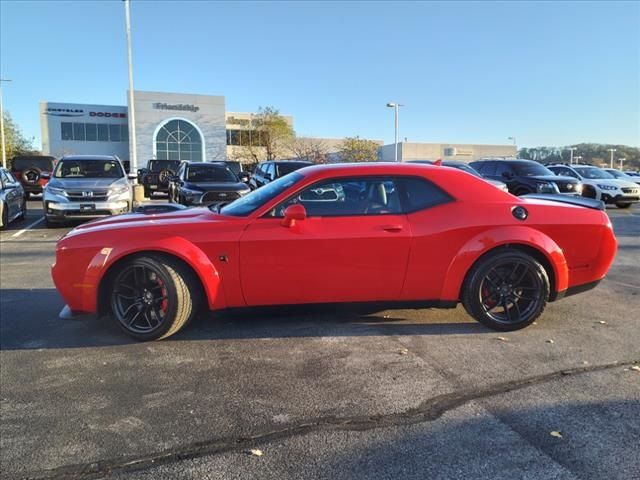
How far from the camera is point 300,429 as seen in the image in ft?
9.43

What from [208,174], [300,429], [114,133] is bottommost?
[300,429]

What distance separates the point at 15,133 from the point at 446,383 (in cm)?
5717

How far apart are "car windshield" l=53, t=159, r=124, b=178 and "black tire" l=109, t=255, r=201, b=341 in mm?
9196

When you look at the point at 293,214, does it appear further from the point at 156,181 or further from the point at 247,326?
the point at 156,181

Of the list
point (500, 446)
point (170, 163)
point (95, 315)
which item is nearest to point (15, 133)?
point (170, 163)

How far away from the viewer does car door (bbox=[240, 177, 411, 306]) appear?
13.8 ft

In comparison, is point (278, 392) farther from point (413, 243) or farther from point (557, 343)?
point (557, 343)

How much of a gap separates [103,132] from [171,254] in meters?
65.3

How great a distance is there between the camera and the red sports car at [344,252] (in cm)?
420

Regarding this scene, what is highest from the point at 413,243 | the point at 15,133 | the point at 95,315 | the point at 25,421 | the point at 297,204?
the point at 15,133

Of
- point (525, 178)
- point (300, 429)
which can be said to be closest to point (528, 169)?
point (525, 178)

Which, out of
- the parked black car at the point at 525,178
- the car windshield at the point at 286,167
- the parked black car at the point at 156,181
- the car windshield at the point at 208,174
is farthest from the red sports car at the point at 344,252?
the parked black car at the point at 156,181

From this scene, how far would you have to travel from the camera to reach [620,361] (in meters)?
3.87

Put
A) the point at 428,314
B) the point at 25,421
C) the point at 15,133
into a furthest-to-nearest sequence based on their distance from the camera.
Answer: the point at 15,133, the point at 428,314, the point at 25,421
